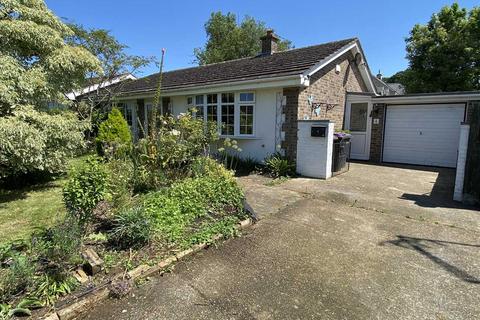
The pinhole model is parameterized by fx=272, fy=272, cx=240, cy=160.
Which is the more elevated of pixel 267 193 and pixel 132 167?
pixel 132 167

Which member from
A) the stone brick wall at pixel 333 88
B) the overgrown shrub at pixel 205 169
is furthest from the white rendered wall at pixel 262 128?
the overgrown shrub at pixel 205 169

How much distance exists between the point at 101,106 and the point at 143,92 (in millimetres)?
3772

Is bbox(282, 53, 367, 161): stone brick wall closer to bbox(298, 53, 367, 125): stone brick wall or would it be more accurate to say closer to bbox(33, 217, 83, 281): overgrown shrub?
bbox(298, 53, 367, 125): stone brick wall

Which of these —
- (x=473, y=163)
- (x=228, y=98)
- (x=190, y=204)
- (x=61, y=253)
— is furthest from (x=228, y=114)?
(x=61, y=253)

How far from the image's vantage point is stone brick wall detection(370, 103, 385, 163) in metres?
11.3

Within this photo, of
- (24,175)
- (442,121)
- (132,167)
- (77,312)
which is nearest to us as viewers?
(77,312)

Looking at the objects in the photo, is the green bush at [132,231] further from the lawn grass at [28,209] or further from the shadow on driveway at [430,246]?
the shadow on driveway at [430,246]

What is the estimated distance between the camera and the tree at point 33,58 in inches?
231

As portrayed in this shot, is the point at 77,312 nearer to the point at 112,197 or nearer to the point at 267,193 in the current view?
the point at 112,197

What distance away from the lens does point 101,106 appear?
16.1 meters

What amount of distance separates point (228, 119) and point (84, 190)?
7498 millimetres

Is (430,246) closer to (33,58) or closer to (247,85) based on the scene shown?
(247,85)

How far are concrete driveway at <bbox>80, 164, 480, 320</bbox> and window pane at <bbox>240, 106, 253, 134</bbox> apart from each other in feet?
15.2

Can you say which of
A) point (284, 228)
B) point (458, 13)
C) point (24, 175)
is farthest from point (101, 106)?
point (458, 13)
